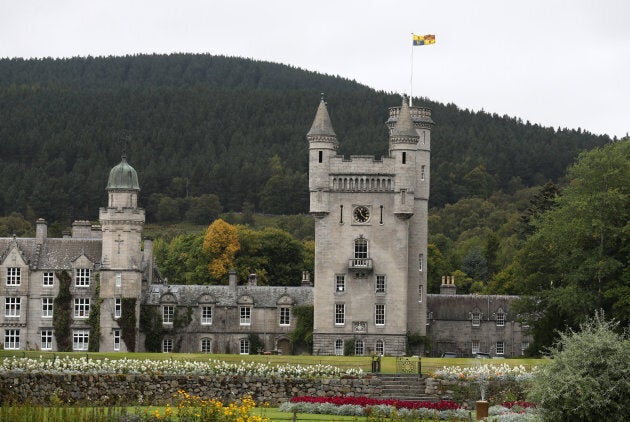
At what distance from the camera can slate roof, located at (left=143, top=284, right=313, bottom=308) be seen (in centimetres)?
8419

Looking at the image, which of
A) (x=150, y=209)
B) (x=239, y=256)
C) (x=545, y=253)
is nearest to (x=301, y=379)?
(x=545, y=253)

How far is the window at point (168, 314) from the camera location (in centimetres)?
8325

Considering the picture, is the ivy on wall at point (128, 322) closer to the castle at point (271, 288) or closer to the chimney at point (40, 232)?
the castle at point (271, 288)

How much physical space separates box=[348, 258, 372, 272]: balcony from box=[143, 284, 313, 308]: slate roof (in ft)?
18.6

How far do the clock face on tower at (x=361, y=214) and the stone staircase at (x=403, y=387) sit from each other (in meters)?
23.6

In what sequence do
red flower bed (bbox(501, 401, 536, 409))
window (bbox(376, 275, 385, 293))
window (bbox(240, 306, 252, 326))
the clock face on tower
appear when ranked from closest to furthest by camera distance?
1. red flower bed (bbox(501, 401, 536, 409))
2. window (bbox(376, 275, 385, 293))
3. the clock face on tower
4. window (bbox(240, 306, 252, 326))

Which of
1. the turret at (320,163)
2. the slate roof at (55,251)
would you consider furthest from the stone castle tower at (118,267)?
the turret at (320,163)

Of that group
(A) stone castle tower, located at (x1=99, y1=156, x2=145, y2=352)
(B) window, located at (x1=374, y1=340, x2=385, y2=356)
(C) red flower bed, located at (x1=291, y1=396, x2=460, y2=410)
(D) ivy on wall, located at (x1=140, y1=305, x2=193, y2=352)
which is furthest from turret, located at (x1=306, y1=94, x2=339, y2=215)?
(C) red flower bed, located at (x1=291, y1=396, x2=460, y2=410)

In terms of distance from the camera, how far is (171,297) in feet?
275

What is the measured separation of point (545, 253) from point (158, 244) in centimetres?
6661

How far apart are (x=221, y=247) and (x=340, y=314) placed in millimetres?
32525

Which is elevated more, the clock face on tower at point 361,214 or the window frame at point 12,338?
the clock face on tower at point 361,214

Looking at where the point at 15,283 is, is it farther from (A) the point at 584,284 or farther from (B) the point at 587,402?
(B) the point at 587,402

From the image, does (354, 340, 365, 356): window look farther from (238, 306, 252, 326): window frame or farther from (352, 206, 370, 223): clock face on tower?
(238, 306, 252, 326): window frame
